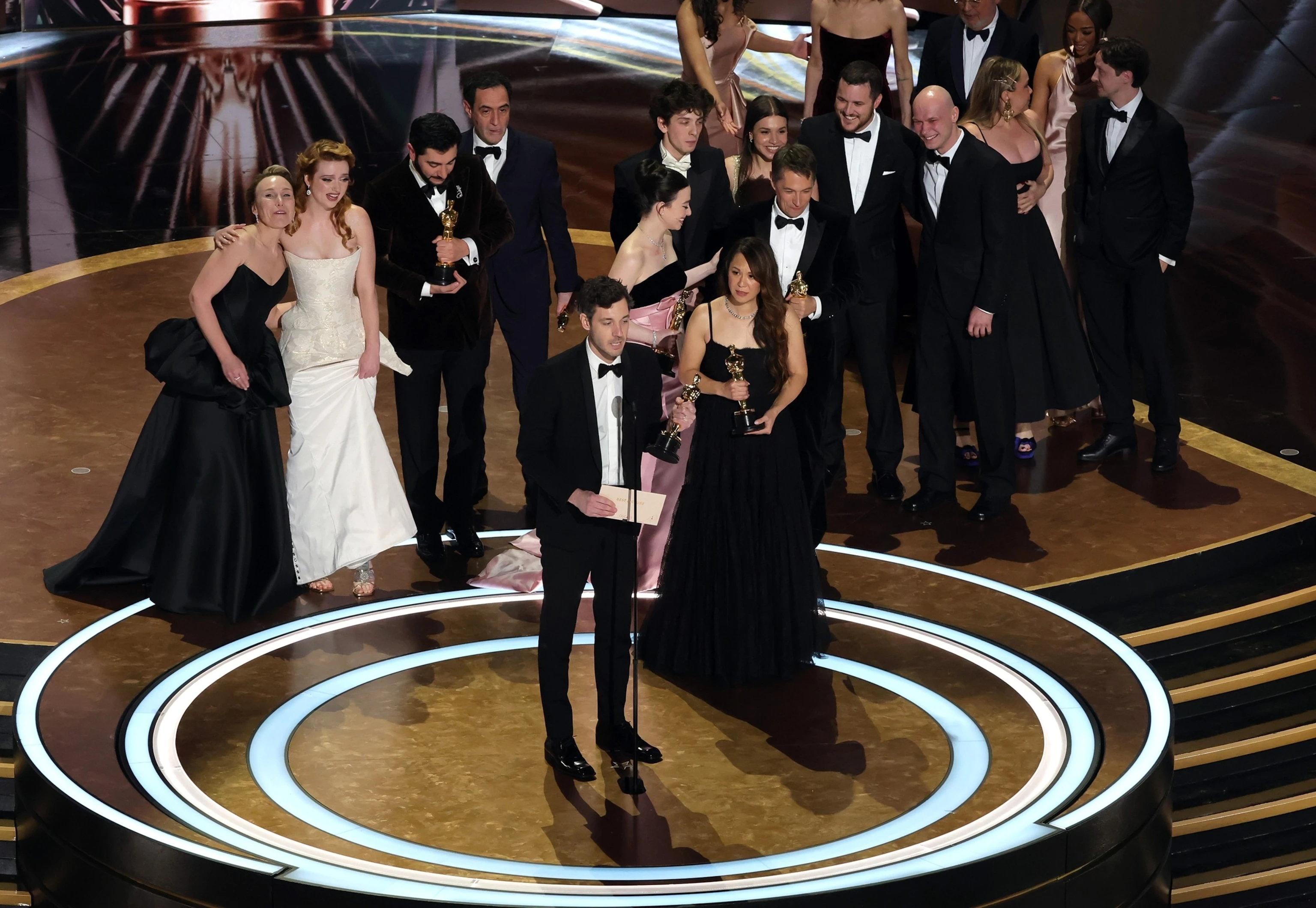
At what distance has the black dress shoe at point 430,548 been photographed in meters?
6.72

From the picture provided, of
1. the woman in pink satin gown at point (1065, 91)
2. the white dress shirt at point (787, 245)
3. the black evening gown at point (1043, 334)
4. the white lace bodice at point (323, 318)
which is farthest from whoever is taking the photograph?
the woman in pink satin gown at point (1065, 91)

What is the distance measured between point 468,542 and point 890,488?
1.78 meters

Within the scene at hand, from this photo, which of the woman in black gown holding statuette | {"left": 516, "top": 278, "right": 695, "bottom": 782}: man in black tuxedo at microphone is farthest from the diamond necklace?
{"left": 516, "top": 278, "right": 695, "bottom": 782}: man in black tuxedo at microphone

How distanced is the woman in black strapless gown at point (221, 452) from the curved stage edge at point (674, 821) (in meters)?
0.27

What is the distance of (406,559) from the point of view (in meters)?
6.78

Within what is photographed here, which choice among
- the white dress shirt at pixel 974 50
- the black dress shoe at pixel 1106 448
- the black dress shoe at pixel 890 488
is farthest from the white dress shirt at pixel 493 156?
the black dress shoe at pixel 1106 448

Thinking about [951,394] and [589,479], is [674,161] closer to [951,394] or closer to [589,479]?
[951,394]

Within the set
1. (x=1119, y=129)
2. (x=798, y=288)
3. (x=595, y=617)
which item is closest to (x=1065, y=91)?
(x=1119, y=129)

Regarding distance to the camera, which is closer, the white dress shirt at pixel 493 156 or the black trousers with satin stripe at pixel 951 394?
the white dress shirt at pixel 493 156

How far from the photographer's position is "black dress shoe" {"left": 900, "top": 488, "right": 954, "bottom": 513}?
7.28 metres

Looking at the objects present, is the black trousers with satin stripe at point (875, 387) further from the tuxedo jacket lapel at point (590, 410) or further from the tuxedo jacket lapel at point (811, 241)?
the tuxedo jacket lapel at point (590, 410)

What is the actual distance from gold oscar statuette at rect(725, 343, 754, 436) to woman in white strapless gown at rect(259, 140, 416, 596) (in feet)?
4.38

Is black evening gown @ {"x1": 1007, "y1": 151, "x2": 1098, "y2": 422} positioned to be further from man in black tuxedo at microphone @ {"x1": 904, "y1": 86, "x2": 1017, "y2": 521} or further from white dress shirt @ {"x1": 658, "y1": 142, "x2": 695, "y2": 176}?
white dress shirt @ {"x1": 658, "y1": 142, "x2": 695, "y2": 176}

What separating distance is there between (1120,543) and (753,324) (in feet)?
6.72
